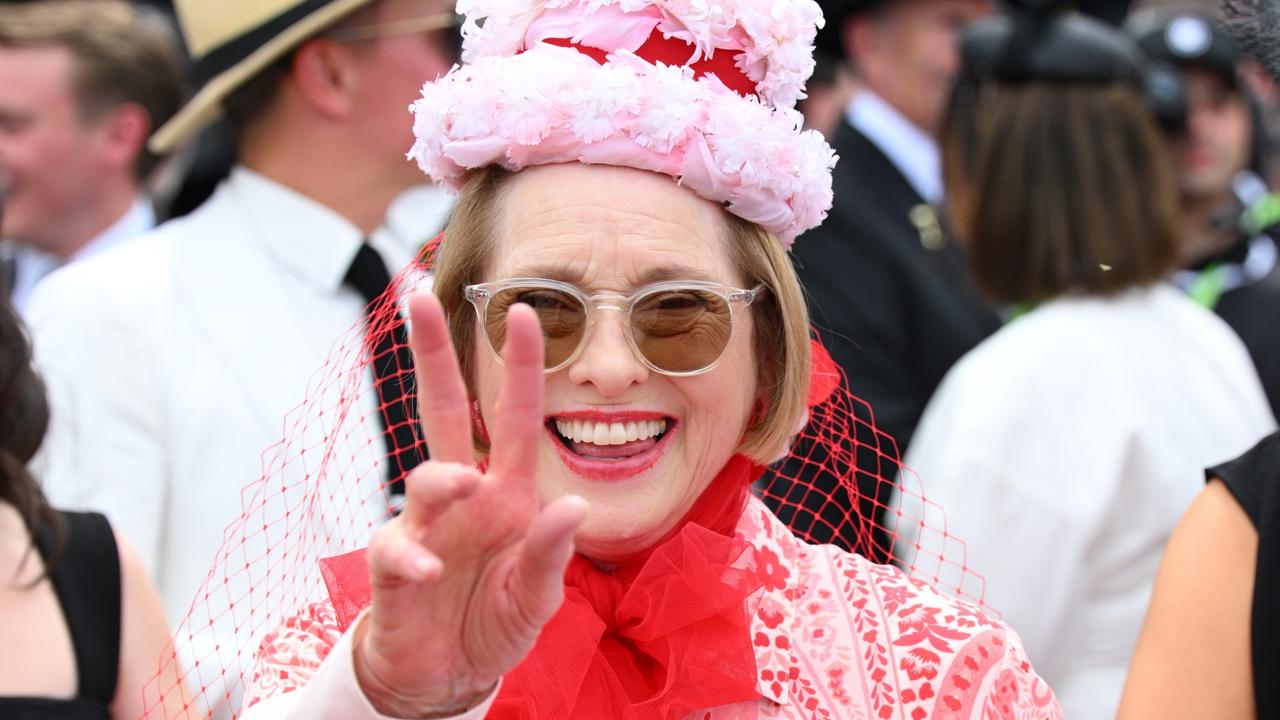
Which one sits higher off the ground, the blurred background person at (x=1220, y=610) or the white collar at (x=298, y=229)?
the white collar at (x=298, y=229)

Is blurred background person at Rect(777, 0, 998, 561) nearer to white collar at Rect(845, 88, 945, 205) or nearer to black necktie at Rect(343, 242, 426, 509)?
white collar at Rect(845, 88, 945, 205)

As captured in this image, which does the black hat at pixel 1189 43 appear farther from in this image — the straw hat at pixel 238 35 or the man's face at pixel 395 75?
the straw hat at pixel 238 35

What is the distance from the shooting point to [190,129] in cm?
469

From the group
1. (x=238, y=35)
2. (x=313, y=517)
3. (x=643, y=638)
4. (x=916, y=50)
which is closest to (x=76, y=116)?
(x=238, y=35)

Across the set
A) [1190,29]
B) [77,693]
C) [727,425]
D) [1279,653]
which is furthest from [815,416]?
[1190,29]

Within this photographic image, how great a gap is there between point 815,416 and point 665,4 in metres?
1.27

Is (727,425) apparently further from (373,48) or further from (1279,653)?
(373,48)

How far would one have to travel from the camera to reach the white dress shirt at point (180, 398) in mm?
3873

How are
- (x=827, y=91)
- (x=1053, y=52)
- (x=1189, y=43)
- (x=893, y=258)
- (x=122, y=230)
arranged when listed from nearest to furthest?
(x=1053, y=52)
(x=893, y=258)
(x=122, y=230)
(x=1189, y=43)
(x=827, y=91)

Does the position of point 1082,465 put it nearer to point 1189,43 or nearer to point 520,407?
point 520,407

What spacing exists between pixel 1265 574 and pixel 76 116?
498 centimetres

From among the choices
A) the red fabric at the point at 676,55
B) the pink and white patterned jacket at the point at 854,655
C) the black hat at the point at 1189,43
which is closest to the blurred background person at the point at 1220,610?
the pink and white patterned jacket at the point at 854,655

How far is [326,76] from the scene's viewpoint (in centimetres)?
466

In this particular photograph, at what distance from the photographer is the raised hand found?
197 cm
